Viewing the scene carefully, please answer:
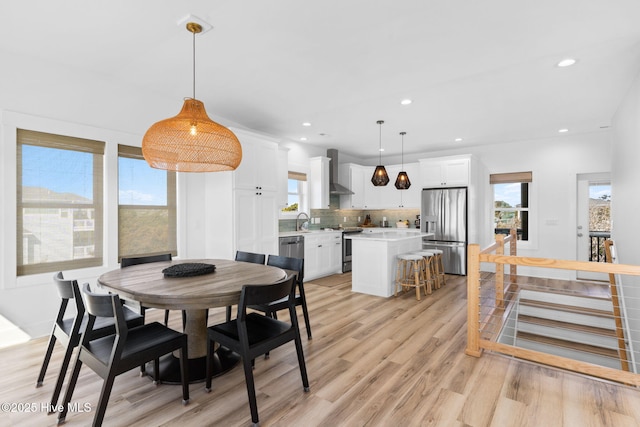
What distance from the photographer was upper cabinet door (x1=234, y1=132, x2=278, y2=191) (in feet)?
14.5

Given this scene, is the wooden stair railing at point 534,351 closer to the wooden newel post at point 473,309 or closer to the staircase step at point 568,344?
the wooden newel post at point 473,309

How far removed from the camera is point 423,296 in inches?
183

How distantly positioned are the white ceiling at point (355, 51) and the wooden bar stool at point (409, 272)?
6.87 ft

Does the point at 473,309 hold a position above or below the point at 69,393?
above

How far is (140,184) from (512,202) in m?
6.60

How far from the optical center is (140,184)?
12.7ft

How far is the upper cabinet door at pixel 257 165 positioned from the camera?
14.5 ft

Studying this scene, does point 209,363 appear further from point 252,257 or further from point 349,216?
point 349,216

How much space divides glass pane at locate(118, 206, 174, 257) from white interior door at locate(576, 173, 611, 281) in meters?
6.83

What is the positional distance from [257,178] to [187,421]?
130 inches

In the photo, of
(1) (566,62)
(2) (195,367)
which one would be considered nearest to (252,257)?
(2) (195,367)

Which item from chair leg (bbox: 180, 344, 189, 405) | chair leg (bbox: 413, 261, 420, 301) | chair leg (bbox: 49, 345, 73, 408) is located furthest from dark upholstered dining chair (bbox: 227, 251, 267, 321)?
chair leg (bbox: 413, 261, 420, 301)

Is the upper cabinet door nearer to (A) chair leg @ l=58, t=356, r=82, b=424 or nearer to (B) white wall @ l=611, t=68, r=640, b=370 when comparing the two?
(A) chair leg @ l=58, t=356, r=82, b=424

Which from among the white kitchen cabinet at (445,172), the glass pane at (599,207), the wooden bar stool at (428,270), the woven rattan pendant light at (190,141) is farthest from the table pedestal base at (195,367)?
the glass pane at (599,207)
